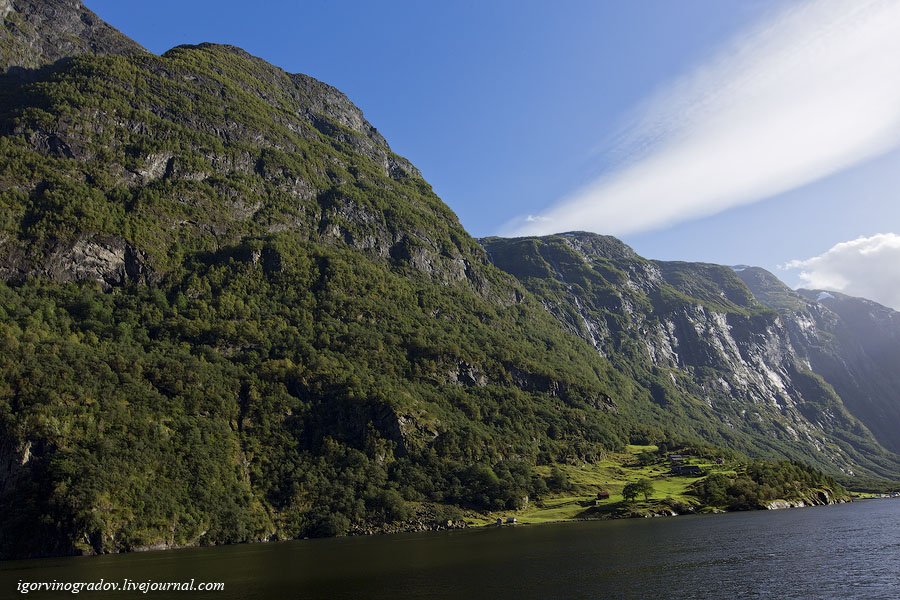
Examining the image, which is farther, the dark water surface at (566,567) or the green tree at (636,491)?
the green tree at (636,491)

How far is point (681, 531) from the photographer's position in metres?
123

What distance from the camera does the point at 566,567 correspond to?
79.5 m

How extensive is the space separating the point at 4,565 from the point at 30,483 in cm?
2896

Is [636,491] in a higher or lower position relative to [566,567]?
lower

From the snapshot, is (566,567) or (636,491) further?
(636,491)

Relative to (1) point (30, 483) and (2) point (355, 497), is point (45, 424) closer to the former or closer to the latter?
(1) point (30, 483)

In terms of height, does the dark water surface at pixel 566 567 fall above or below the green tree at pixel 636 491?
above

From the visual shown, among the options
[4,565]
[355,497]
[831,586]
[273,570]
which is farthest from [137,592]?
[355,497]

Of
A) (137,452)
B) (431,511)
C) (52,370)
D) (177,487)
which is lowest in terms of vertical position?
(431,511)

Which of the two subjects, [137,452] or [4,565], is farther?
[137,452]

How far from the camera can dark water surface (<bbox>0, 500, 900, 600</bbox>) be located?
210ft

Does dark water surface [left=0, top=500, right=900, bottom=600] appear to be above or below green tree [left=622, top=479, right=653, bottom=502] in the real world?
above

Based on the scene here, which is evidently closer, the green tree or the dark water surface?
the dark water surface

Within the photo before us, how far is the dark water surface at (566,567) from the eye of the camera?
210 feet
